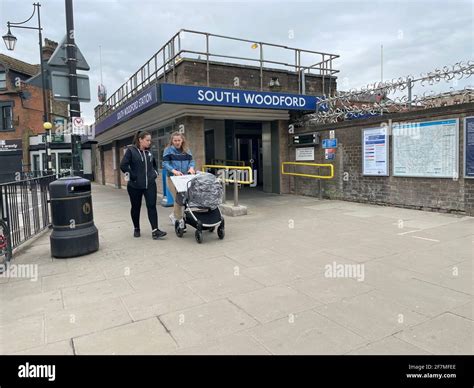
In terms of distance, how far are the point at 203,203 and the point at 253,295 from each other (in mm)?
2559

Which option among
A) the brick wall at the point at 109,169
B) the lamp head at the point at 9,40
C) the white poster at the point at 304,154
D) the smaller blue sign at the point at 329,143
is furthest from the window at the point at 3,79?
the smaller blue sign at the point at 329,143

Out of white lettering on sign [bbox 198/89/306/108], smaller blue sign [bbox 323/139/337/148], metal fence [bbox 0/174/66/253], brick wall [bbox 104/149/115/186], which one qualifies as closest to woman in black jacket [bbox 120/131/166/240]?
metal fence [bbox 0/174/66/253]

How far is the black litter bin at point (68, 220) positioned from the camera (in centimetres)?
545

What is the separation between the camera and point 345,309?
3.46 m

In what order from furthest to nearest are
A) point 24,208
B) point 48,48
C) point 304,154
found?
point 48,48, point 304,154, point 24,208

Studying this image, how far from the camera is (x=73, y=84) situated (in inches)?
246

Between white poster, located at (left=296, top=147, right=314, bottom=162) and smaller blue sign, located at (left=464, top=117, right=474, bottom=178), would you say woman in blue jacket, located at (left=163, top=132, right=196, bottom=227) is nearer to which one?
smaller blue sign, located at (left=464, top=117, right=474, bottom=178)

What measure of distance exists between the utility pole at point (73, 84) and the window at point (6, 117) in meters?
29.5

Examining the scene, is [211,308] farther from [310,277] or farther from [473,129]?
[473,129]

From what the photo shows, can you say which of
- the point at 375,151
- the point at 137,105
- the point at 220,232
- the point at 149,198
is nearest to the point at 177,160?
the point at 149,198

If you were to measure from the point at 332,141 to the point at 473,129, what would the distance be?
3924 millimetres

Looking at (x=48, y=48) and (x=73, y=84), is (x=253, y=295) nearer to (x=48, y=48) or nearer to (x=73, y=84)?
(x=73, y=84)

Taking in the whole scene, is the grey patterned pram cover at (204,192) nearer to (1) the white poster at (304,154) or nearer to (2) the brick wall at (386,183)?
(2) the brick wall at (386,183)
